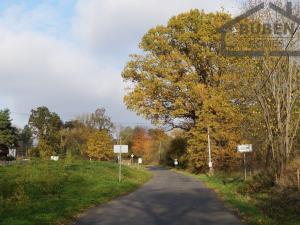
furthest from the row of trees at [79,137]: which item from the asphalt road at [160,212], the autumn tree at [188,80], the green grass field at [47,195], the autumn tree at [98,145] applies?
the asphalt road at [160,212]

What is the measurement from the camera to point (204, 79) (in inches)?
2034

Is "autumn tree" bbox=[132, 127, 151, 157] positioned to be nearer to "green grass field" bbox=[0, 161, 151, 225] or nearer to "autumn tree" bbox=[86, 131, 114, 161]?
"autumn tree" bbox=[86, 131, 114, 161]

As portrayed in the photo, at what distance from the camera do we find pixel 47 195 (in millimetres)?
22250

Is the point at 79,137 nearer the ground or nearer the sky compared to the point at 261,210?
nearer the sky

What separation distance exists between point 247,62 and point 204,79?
23.7 meters

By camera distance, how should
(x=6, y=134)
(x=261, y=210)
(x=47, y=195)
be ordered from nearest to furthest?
(x=261, y=210), (x=47, y=195), (x=6, y=134)

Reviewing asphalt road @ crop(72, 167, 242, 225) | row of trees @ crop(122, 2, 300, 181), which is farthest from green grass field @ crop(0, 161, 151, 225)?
row of trees @ crop(122, 2, 300, 181)

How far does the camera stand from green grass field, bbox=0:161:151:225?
15.8m

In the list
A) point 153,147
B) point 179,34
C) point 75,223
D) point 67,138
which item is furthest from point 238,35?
point 153,147

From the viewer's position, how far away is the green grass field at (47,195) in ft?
51.8

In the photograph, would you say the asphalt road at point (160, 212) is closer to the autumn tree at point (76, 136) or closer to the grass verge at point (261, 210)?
the grass verge at point (261, 210)

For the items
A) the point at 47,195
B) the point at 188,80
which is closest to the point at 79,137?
the point at 188,80

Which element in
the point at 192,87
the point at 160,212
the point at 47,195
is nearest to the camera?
the point at 160,212

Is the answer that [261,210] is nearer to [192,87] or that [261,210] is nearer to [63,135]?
[192,87]
